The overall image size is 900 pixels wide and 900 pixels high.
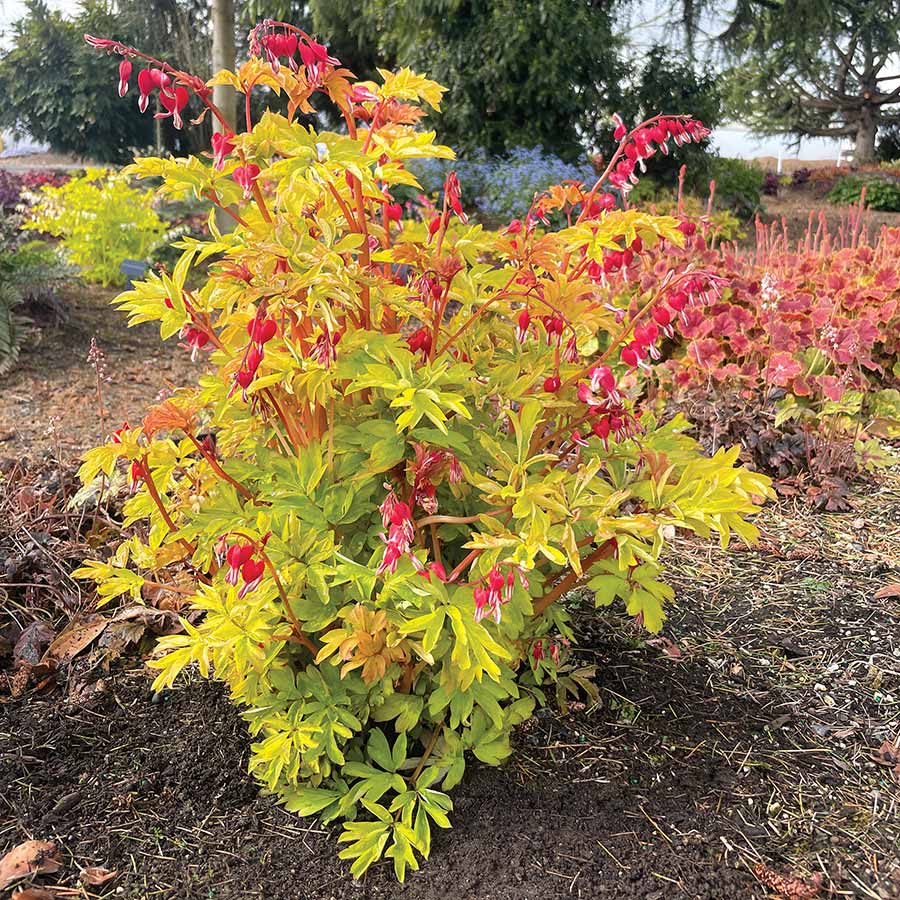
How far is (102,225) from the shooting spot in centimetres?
634

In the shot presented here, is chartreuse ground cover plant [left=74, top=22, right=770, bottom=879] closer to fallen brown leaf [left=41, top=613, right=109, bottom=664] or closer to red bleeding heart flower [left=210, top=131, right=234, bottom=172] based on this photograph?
red bleeding heart flower [left=210, top=131, right=234, bottom=172]

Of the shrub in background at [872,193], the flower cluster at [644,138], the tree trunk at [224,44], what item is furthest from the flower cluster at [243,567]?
the shrub in background at [872,193]

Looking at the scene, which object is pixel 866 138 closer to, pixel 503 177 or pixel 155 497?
pixel 503 177

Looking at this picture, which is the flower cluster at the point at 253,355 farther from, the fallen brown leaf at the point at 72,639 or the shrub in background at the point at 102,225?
the shrub in background at the point at 102,225

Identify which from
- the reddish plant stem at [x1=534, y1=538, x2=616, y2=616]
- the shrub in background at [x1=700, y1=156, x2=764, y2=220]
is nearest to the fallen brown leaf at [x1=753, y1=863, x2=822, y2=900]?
the reddish plant stem at [x1=534, y1=538, x2=616, y2=616]

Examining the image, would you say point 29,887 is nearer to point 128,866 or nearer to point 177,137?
point 128,866

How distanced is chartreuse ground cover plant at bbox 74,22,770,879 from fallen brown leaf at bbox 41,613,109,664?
526mm

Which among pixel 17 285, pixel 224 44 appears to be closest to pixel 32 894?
pixel 17 285

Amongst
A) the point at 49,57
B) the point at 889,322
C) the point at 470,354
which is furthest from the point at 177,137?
the point at 470,354

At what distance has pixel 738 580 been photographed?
2.66 metres

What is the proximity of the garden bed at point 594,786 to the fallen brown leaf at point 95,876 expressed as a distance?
0.07 feet

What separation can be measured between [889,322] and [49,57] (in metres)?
19.2

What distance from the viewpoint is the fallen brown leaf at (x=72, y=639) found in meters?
2.15

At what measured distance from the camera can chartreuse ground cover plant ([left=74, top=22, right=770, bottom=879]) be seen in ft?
4.32
